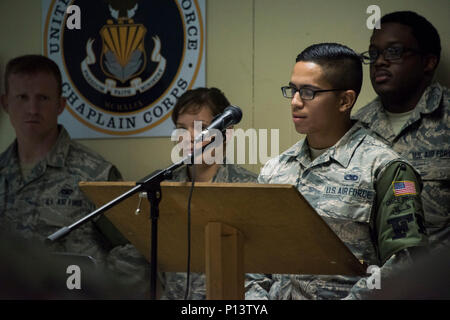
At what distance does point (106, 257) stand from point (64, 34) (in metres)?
1.52

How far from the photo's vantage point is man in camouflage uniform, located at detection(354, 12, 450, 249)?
242 centimetres

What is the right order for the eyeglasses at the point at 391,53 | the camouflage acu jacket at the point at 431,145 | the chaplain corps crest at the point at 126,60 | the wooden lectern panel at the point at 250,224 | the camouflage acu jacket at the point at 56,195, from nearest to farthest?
1. the wooden lectern panel at the point at 250,224
2. the camouflage acu jacket at the point at 431,145
3. the eyeglasses at the point at 391,53
4. the camouflage acu jacket at the point at 56,195
5. the chaplain corps crest at the point at 126,60

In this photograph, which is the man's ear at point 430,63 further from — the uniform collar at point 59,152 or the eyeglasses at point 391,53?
the uniform collar at point 59,152

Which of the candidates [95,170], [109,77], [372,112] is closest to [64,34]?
[109,77]

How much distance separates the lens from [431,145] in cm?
245

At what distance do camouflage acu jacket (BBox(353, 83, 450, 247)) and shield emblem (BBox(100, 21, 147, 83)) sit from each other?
1.56 m

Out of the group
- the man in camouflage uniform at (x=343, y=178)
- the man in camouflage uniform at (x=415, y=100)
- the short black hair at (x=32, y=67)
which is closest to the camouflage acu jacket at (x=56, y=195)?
the short black hair at (x=32, y=67)

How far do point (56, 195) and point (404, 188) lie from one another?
1.90 metres

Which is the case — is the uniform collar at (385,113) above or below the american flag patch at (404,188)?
above

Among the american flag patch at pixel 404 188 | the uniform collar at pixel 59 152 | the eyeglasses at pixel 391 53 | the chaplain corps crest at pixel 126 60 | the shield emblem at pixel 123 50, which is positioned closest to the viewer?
the american flag patch at pixel 404 188

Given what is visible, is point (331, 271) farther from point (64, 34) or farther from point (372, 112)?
point (64, 34)

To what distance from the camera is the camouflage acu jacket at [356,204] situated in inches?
67.7

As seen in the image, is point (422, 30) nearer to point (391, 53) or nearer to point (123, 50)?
point (391, 53)

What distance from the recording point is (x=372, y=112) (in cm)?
264
